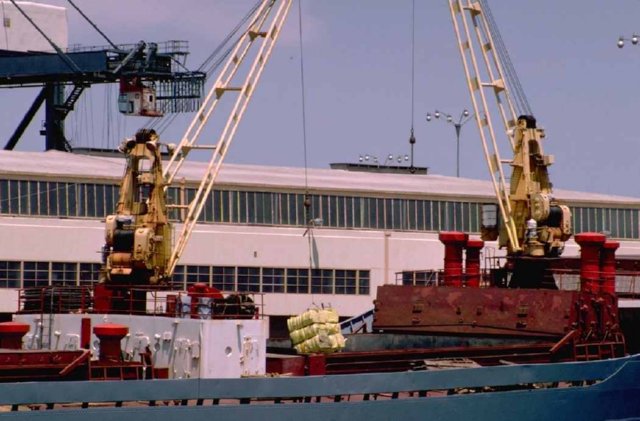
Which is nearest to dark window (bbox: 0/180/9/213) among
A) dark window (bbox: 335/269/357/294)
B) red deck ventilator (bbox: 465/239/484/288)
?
dark window (bbox: 335/269/357/294)

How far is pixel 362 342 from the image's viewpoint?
47.9m

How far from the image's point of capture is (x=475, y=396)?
136 feet

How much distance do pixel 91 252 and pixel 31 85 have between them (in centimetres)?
3401

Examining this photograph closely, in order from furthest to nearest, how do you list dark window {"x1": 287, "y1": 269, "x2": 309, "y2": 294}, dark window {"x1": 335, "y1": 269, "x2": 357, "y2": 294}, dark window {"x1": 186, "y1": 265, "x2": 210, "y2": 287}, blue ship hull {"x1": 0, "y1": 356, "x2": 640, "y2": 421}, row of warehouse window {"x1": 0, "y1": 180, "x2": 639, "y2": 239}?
dark window {"x1": 335, "y1": 269, "x2": 357, "y2": 294} < dark window {"x1": 287, "y1": 269, "x2": 309, "y2": 294} < dark window {"x1": 186, "y1": 265, "x2": 210, "y2": 287} < row of warehouse window {"x1": 0, "y1": 180, "x2": 639, "y2": 239} < blue ship hull {"x1": 0, "y1": 356, "x2": 640, "y2": 421}

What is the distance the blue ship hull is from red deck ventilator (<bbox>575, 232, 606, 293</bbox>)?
2801 mm

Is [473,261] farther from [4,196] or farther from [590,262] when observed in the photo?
[4,196]

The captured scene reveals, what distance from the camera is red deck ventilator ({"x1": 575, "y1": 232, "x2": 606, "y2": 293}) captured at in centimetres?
4591

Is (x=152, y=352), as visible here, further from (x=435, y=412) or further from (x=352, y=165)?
(x=352, y=165)

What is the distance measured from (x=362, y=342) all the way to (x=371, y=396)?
7.11 m

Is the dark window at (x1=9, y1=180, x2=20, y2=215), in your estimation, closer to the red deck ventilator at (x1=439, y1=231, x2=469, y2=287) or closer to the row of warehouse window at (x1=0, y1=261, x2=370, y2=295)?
the row of warehouse window at (x1=0, y1=261, x2=370, y2=295)

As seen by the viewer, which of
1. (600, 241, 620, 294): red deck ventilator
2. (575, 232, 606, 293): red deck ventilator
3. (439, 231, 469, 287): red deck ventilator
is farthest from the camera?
(439, 231, 469, 287): red deck ventilator

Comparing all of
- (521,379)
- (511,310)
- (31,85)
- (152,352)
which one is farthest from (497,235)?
(31,85)

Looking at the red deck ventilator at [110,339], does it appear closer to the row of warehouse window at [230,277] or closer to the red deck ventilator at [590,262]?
the red deck ventilator at [590,262]

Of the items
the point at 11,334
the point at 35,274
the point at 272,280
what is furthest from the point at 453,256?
the point at 35,274
